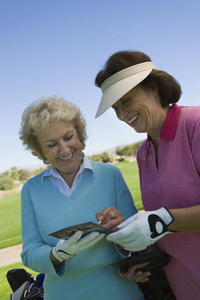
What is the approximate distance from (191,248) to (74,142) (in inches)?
38.0

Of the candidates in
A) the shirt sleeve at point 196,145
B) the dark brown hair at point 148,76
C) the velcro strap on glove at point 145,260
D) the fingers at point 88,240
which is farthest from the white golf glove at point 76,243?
the dark brown hair at point 148,76

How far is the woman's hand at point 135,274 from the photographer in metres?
1.98

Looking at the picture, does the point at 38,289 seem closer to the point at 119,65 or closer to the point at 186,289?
the point at 186,289

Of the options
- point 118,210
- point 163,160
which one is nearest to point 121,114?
point 163,160

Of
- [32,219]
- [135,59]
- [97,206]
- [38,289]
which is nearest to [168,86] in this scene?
[135,59]

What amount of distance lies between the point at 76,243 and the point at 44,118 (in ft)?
2.68

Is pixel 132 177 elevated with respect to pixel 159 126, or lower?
lower

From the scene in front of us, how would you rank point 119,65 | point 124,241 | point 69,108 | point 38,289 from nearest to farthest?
point 124,241
point 119,65
point 69,108
point 38,289

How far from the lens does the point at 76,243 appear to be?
1.79 metres

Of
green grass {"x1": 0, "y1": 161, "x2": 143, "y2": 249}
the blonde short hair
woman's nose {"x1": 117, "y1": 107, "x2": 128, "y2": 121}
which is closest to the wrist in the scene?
the blonde short hair

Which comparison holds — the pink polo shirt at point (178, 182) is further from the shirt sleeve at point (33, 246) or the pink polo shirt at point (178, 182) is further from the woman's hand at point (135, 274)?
the shirt sleeve at point (33, 246)

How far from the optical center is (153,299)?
85.0 inches

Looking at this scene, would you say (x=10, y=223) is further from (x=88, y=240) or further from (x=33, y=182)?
(x=88, y=240)

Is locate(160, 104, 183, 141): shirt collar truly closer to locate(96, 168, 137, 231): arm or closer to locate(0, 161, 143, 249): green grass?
locate(96, 168, 137, 231): arm
